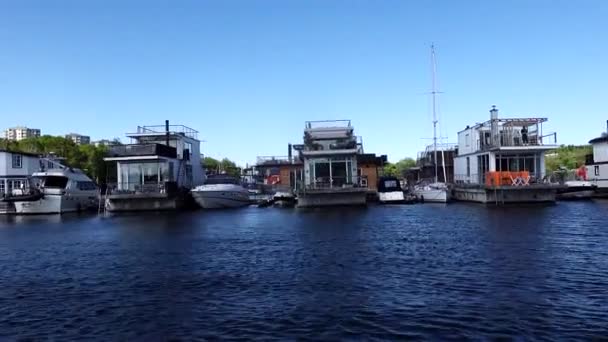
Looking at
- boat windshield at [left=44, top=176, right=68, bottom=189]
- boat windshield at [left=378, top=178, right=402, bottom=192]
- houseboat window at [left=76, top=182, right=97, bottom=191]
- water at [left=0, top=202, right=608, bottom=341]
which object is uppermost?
boat windshield at [left=44, top=176, right=68, bottom=189]

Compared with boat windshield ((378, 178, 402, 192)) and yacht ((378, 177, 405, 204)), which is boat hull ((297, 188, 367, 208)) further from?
boat windshield ((378, 178, 402, 192))

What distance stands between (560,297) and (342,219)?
2203 cm

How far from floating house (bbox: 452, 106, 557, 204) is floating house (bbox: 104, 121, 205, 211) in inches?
1092

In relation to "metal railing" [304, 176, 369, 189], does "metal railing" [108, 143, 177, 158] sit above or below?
above

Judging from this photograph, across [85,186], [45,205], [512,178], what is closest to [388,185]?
[512,178]

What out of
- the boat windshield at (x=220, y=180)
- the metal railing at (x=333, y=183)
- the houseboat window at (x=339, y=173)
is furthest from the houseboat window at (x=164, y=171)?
the houseboat window at (x=339, y=173)

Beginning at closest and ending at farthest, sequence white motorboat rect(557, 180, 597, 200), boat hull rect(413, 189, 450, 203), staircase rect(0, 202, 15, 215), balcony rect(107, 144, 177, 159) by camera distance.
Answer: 1. balcony rect(107, 144, 177, 159)
2. staircase rect(0, 202, 15, 215)
3. boat hull rect(413, 189, 450, 203)
4. white motorboat rect(557, 180, 597, 200)

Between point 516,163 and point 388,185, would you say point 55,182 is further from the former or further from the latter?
point 516,163

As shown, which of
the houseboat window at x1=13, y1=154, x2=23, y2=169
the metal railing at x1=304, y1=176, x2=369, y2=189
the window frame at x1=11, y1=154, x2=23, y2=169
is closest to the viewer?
the metal railing at x1=304, y1=176, x2=369, y2=189

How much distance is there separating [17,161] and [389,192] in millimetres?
39115

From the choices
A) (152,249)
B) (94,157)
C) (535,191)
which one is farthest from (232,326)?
(94,157)

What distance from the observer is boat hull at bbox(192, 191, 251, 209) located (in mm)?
47500

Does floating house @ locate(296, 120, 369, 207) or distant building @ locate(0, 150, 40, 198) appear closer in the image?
floating house @ locate(296, 120, 369, 207)

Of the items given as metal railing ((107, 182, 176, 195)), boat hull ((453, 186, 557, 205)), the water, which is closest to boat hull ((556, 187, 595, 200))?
boat hull ((453, 186, 557, 205))
